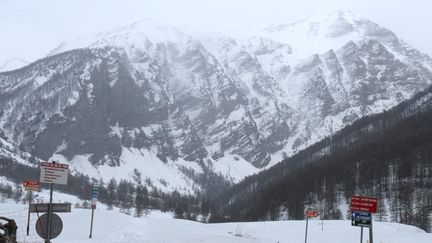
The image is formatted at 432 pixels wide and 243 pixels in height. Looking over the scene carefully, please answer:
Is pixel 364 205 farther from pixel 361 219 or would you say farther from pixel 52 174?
pixel 52 174

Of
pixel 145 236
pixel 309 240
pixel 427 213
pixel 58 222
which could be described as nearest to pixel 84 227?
pixel 145 236

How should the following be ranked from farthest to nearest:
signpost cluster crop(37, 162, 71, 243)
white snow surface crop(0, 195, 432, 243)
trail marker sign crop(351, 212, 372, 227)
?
white snow surface crop(0, 195, 432, 243) → trail marker sign crop(351, 212, 372, 227) → signpost cluster crop(37, 162, 71, 243)

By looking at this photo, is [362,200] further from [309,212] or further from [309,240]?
[309,240]

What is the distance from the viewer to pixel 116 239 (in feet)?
125

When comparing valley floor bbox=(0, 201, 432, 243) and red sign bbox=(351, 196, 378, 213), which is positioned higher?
red sign bbox=(351, 196, 378, 213)

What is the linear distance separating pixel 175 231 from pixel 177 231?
0.17 metres

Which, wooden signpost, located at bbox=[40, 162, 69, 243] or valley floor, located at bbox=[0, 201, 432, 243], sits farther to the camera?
valley floor, located at bbox=[0, 201, 432, 243]

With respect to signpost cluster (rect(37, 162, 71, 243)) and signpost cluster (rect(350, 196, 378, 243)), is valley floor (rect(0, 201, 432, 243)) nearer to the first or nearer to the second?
signpost cluster (rect(37, 162, 71, 243))

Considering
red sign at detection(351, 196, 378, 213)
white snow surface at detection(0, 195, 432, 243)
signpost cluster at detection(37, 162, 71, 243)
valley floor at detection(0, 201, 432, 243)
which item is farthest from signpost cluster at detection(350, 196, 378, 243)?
white snow surface at detection(0, 195, 432, 243)

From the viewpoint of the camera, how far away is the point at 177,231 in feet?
162

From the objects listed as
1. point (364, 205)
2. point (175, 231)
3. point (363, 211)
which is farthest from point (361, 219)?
point (175, 231)

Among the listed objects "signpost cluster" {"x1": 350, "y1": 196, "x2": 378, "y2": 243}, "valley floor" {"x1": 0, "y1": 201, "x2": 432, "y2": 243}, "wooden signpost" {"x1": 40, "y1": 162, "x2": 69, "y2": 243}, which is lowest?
"valley floor" {"x1": 0, "y1": 201, "x2": 432, "y2": 243}

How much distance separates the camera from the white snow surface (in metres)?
39.2

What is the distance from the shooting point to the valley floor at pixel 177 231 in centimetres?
3919
